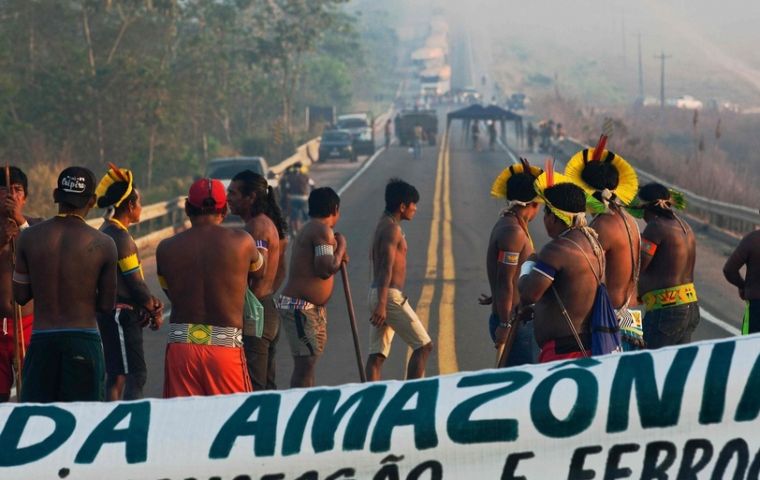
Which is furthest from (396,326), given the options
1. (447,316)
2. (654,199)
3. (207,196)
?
(447,316)

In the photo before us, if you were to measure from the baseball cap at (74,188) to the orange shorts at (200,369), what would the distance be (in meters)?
1.02

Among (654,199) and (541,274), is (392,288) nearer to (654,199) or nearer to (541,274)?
(654,199)

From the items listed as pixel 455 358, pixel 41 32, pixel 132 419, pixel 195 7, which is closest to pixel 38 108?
pixel 41 32

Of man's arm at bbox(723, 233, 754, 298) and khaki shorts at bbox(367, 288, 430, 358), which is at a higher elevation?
man's arm at bbox(723, 233, 754, 298)

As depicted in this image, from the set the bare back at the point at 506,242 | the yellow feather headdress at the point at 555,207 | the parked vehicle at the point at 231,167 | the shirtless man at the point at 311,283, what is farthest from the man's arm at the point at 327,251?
the parked vehicle at the point at 231,167

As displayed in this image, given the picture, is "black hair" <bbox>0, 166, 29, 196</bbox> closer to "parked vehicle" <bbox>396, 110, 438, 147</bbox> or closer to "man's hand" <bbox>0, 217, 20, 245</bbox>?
"man's hand" <bbox>0, 217, 20, 245</bbox>

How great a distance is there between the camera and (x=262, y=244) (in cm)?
982

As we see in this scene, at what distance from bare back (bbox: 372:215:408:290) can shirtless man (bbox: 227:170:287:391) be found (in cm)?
105

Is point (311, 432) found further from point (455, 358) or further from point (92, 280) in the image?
point (455, 358)

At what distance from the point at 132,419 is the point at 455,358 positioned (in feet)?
25.2

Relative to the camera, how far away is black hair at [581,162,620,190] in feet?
30.5

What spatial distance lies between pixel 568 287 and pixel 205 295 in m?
2.15

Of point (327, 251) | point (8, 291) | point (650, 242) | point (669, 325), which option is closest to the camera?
point (8, 291)

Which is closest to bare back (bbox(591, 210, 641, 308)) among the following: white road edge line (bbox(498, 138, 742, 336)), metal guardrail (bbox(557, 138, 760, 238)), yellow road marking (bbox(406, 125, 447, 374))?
yellow road marking (bbox(406, 125, 447, 374))
